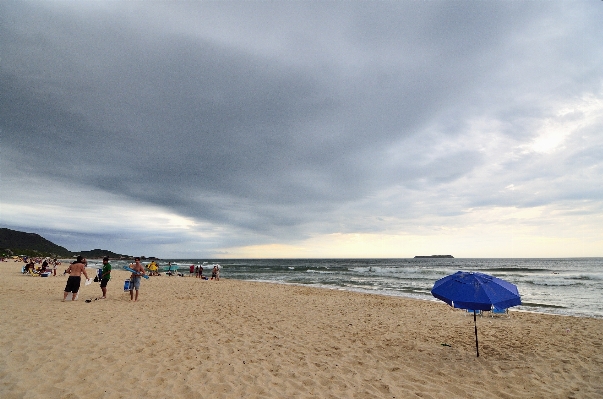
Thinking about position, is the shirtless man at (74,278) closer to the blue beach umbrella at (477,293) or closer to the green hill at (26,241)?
the blue beach umbrella at (477,293)

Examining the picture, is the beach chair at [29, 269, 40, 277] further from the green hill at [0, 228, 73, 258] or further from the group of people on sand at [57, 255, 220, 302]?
the green hill at [0, 228, 73, 258]

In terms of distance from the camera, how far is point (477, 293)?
6.13 m

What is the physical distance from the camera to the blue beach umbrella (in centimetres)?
598

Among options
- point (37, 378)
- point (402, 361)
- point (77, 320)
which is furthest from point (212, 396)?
point (77, 320)

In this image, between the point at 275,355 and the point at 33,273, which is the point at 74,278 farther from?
the point at 33,273

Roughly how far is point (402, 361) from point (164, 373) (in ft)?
16.8

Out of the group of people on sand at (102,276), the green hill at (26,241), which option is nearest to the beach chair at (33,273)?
the group of people on sand at (102,276)

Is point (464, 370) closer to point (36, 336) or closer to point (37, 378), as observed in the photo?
point (37, 378)

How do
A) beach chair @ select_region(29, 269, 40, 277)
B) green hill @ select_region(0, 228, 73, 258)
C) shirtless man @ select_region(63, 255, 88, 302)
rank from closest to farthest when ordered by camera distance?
shirtless man @ select_region(63, 255, 88, 302) → beach chair @ select_region(29, 269, 40, 277) → green hill @ select_region(0, 228, 73, 258)

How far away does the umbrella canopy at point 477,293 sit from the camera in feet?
19.6

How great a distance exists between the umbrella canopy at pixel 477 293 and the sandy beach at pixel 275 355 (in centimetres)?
147

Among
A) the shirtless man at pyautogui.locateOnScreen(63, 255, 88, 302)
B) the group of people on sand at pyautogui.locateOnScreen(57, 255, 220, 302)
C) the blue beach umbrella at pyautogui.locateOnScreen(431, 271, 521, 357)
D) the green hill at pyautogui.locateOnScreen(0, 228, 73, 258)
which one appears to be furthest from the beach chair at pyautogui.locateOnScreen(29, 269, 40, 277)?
the green hill at pyautogui.locateOnScreen(0, 228, 73, 258)

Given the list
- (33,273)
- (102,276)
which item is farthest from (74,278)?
(33,273)

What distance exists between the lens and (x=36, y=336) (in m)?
7.11
